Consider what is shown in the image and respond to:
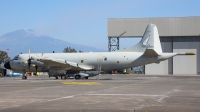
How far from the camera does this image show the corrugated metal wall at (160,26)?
89312 mm

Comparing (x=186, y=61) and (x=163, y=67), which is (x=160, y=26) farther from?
(x=186, y=61)

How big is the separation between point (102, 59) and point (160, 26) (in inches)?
1829

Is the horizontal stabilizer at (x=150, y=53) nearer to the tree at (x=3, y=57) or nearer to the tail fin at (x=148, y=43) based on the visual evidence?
the tail fin at (x=148, y=43)

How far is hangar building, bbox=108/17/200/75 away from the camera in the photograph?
3489 inches

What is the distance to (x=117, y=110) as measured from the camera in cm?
1351

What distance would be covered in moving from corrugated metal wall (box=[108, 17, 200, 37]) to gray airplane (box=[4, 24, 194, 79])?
1640 inches

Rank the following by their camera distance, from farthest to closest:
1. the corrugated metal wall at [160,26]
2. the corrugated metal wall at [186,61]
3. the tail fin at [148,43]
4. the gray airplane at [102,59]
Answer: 1. the corrugated metal wall at [160,26]
2. the corrugated metal wall at [186,61]
3. the tail fin at [148,43]
4. the gray airplane at [102,59]

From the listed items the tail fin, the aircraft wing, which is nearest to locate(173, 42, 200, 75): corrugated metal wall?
the tail fin

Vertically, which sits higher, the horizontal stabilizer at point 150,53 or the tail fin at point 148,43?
the tail fin at point 148,43

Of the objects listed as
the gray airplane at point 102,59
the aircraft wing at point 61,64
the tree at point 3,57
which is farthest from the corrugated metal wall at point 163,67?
the tree at point 3,57

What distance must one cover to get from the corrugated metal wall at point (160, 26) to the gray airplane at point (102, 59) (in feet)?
137

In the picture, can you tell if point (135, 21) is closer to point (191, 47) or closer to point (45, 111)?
point (191, 47)

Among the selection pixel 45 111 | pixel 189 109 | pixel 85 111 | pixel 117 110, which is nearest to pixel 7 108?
pixel 45 111

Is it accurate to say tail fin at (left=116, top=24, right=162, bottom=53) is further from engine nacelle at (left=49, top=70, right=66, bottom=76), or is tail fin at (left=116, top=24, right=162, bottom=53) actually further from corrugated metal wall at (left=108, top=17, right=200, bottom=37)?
corrugated metal wall at (left=108, top=17, right=200, bottom=37)
